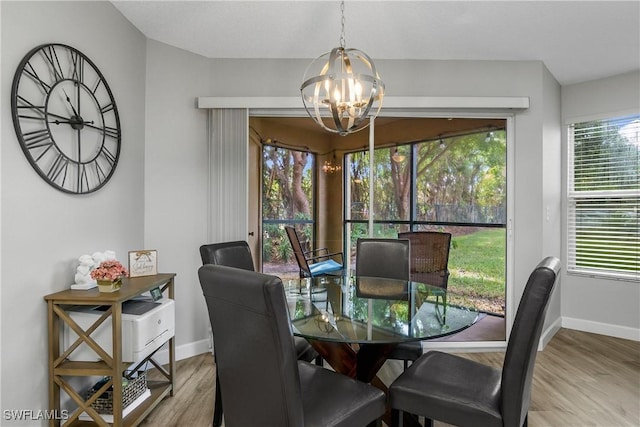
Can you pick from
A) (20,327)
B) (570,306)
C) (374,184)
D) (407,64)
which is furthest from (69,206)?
(570,306)

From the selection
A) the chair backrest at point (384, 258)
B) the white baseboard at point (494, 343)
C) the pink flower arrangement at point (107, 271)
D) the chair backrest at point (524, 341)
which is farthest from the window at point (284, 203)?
the chair backrest at point (524, 341)

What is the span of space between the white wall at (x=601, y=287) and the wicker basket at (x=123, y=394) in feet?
13.6

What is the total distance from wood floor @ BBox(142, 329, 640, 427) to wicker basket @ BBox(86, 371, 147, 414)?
0.19m

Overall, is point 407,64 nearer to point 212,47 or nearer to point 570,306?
point 212,47

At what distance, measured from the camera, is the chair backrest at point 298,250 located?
3.42m

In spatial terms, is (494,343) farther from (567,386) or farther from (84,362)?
(84,362)

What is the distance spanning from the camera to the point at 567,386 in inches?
102

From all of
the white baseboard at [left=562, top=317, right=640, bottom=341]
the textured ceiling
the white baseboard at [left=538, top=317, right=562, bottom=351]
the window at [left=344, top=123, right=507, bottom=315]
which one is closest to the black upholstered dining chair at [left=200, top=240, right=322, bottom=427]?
the window at [left=344, top=123, right=507, bottom=315]

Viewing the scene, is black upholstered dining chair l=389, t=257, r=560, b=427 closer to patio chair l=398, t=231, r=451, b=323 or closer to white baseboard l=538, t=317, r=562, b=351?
patio chair l=398, t=231, r=451, b=323

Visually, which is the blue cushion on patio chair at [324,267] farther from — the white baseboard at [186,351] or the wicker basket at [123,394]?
the wicker basket at [123,394]

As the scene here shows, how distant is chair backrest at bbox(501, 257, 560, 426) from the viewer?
4.25ft

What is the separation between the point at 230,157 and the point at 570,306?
3896 mm

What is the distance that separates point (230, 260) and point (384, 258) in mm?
1222

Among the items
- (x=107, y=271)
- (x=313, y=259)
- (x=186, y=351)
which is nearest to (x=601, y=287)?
(x=313, y=259)
